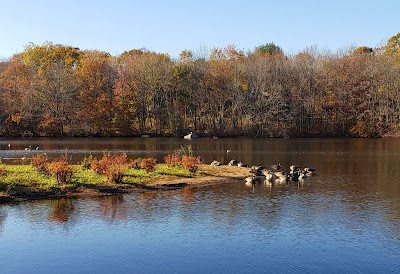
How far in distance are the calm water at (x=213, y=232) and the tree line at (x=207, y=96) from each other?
72.0 m

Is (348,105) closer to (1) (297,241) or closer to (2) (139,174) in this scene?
(2) (139,174)

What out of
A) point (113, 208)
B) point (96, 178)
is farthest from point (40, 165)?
point (113, 208)

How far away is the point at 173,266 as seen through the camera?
1917cm

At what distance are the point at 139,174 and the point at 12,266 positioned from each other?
21234 millimetres

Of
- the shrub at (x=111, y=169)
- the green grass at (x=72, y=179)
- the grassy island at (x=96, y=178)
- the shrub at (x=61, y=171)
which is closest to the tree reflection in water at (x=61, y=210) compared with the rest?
the grassy island at (x=96, y=178)

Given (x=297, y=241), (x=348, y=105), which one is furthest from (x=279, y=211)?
(x=348, y=105)

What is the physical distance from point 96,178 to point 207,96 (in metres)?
75.6

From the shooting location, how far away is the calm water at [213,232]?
63.8ft

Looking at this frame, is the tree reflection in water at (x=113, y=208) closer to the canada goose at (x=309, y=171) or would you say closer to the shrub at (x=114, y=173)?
the shrub at (x=114, y=173)

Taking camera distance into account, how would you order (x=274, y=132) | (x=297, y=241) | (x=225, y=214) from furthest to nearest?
(x=274, y=132)
(x=225, y=214)
(x=297, y=241)

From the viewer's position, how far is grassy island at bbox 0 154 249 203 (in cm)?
3328

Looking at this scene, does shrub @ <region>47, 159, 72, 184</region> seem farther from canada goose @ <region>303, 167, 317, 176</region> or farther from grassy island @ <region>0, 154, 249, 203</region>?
canada goose @ <region>303, 167, 317, 176</region>

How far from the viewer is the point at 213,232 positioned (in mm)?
24141

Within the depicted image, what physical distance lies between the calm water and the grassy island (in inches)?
75.6
